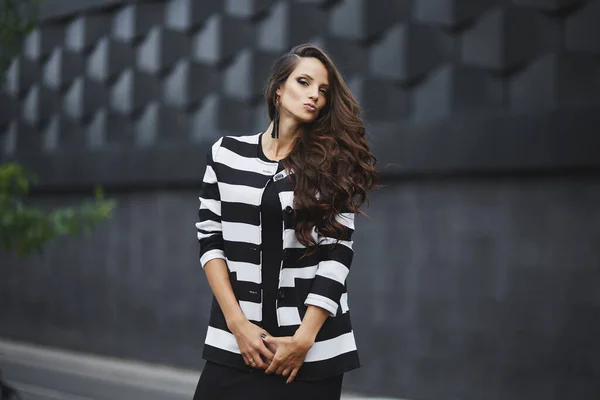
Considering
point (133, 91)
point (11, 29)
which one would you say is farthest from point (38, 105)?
point (11, 29)

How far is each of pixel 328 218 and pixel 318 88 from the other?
Answer: 0.45m

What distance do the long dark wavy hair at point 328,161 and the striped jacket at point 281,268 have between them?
0.04 metres

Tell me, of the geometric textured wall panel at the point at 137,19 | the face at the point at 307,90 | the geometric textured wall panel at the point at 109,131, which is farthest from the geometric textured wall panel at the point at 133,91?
the face at the point at 307,90

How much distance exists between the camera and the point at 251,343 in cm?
306

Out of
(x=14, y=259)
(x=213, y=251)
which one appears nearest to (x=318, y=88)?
(x=213, y=251)

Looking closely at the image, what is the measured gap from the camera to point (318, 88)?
3186 mm

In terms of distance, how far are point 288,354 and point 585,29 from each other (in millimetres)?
5995

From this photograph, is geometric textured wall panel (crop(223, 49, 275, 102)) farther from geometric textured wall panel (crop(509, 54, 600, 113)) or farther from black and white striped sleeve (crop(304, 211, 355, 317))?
black and white striped sleeve (crop(304, 211, 355, 317))

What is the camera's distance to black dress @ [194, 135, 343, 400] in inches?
122

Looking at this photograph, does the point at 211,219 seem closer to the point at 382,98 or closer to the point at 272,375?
the point at 272,375

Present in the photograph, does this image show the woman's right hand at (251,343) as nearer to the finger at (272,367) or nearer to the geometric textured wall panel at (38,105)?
the finger at (272,367)

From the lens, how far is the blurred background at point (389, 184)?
822 centimetres

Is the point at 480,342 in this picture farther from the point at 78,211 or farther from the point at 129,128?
the point at 129,128

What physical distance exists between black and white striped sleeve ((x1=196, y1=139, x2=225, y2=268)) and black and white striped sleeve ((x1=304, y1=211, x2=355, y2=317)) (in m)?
0.35
